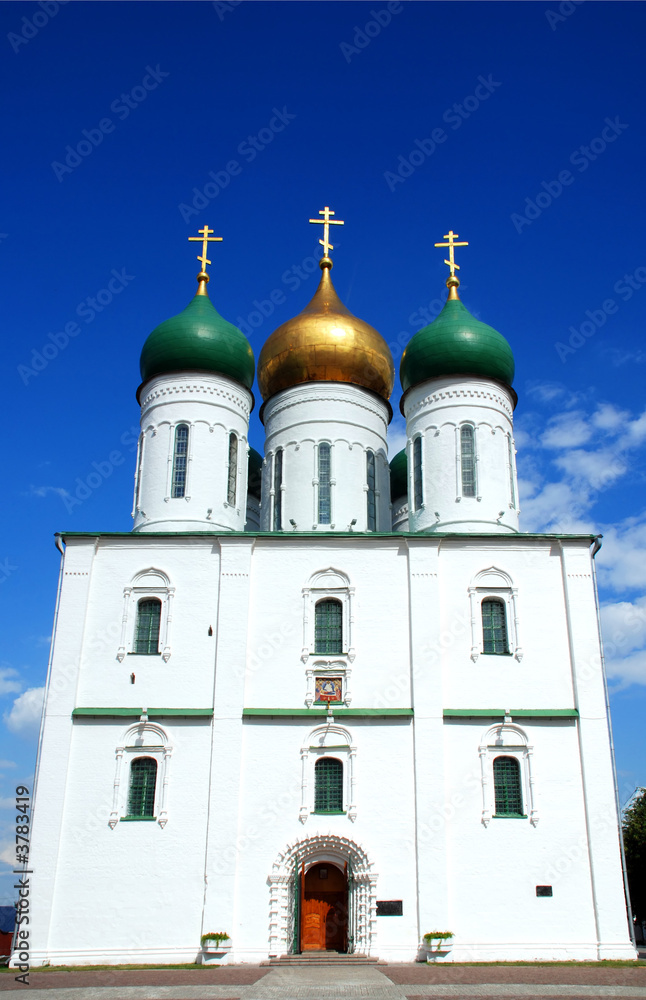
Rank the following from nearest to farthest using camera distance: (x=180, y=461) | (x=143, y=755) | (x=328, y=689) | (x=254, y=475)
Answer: (x=143, y=755) < (x=328, y=689) < (x=180, y=461) < (x=254, y=475)

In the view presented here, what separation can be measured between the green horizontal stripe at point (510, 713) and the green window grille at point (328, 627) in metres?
2.29

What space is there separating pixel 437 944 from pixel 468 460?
9.12 metres

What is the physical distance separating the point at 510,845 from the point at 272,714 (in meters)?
4.54

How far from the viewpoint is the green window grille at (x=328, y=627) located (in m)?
15.7

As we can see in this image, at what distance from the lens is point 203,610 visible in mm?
15766

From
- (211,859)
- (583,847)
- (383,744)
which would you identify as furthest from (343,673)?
(583,847)

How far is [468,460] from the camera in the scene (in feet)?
59.1

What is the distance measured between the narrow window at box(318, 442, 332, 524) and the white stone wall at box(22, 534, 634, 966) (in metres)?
1.91

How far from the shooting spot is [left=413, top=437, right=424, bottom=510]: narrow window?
18.1 metres

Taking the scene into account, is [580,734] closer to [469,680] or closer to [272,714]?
[469,680]

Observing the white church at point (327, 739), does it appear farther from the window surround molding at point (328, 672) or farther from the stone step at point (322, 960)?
the stone step at point (322, 960)

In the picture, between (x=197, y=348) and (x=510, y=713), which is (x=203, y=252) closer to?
(x=197, y=348)

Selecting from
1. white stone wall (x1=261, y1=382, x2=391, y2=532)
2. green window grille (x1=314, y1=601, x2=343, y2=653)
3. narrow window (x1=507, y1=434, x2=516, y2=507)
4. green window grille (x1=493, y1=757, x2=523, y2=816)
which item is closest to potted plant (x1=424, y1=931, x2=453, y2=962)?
green window grille (x1=493, y1=757, x2=523, y2=816)

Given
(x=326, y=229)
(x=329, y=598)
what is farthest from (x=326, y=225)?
(x=329, y=598)
